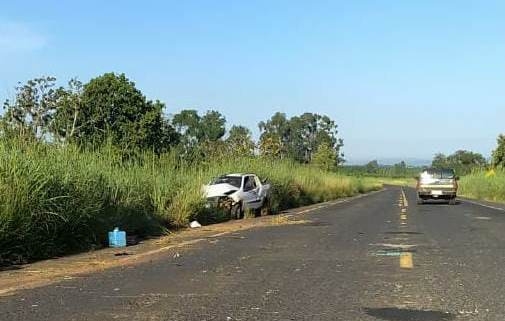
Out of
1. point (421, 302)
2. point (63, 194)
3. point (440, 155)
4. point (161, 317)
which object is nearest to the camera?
point (161, 317)

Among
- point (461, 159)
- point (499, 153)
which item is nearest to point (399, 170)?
point (461, 159)

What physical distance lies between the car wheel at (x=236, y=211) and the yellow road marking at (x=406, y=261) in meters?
11.3

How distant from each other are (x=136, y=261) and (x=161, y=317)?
4.58m

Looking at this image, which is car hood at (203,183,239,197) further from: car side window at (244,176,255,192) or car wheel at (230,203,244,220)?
car side window at (244,176,255,192)

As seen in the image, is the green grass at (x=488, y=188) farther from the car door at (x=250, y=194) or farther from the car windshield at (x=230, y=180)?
the car windshield at (x=230, y=180)

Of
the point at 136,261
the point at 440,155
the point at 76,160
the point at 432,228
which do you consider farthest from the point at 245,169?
the point at 440,155

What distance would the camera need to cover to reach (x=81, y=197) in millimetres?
13617

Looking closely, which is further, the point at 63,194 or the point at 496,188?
the point at 496,188

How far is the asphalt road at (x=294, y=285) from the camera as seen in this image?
7.00 metres

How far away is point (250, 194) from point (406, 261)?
1379 cm

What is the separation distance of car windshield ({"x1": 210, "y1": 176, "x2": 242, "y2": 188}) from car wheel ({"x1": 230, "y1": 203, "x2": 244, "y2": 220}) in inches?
35.0

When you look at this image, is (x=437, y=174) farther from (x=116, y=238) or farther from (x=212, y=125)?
(x=212, y=125)

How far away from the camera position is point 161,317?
22.1ft

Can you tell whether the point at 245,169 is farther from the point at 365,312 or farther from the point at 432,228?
the point at 365,312
